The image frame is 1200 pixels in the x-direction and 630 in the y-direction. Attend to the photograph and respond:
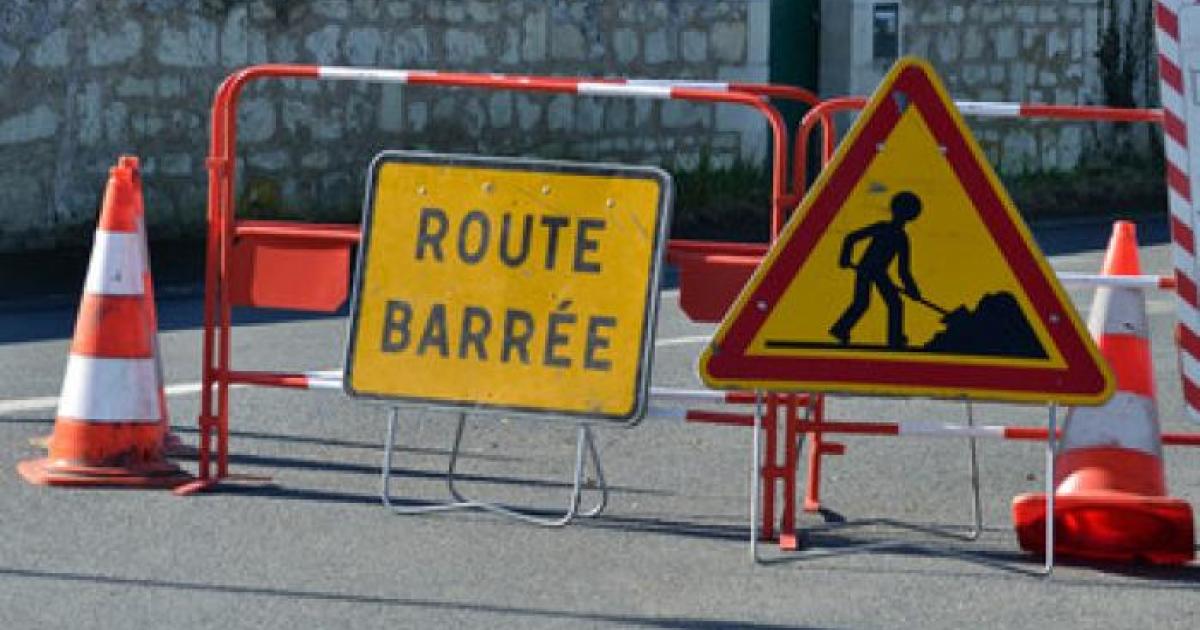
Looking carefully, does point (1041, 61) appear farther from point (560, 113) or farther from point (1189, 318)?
point (1189, 318)

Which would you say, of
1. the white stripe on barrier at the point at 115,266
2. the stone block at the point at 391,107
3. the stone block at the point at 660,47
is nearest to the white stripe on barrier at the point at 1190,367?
the white stripe on barrier at the point at 115,266

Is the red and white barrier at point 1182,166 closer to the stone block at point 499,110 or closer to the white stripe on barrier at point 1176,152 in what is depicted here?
the white stripe on barrier at point 1176,152

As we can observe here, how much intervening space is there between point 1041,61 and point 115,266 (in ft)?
49.7

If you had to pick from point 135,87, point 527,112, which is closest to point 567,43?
point 527,112

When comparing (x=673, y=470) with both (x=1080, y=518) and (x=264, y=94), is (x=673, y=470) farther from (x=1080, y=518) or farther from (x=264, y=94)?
(x=264, y=94)

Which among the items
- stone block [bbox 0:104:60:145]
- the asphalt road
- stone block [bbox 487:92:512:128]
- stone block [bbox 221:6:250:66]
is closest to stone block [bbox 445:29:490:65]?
stone block [bbox 487:92:512:128]

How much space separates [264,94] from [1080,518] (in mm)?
9762

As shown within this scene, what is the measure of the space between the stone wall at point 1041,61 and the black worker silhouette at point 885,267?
45.7 ft

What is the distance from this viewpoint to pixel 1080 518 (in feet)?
26.8

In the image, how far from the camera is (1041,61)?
23.2 m

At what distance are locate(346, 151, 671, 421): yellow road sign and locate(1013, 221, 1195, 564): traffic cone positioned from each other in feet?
4.17

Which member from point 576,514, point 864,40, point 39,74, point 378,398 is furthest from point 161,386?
point 864,40

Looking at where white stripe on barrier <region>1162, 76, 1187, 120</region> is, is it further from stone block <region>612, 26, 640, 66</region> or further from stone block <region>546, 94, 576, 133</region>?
stone block <region>612, 26, 640, 66</region>

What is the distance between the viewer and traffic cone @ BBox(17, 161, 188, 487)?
8.86m
